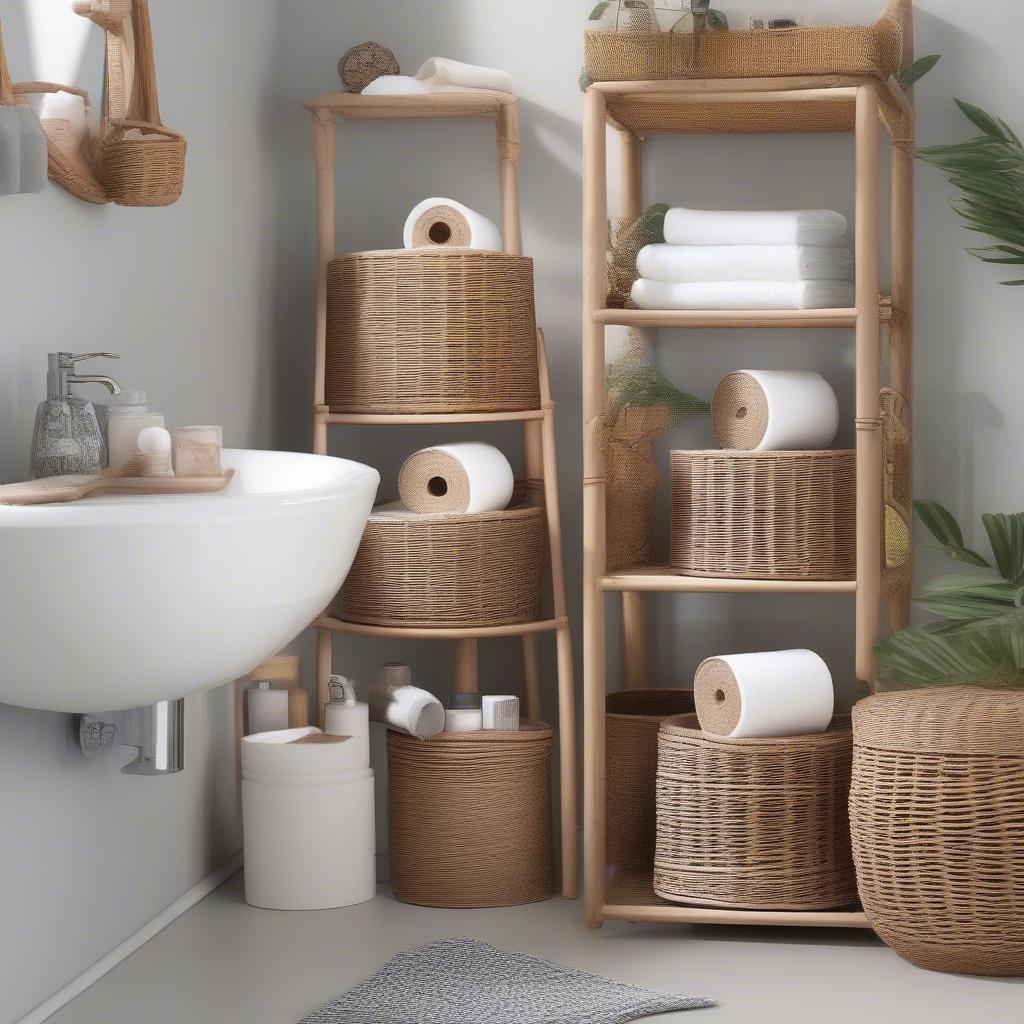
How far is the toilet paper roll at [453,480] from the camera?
2.64 metres

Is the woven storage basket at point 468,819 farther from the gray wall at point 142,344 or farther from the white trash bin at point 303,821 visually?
the gray wall at point 142,344

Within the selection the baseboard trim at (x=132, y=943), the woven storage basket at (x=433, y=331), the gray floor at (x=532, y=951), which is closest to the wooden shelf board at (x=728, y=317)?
the woven storage basket at (x=433, y=331)

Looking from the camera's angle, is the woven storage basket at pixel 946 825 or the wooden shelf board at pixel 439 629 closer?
the woven storage basket at pixel 946 825

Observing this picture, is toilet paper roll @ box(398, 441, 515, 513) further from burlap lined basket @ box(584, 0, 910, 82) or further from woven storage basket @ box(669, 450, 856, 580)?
burlap lined basket @ box(584, 0, 910, 82)

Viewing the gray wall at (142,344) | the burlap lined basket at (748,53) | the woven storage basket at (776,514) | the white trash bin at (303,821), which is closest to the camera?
the gray wall at (142,344)

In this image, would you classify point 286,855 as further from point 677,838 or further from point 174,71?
point 174,71

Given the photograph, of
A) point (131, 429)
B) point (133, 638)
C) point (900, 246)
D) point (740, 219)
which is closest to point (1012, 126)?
point (900, 246)

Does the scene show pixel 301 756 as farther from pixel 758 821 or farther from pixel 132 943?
pixel 758 821

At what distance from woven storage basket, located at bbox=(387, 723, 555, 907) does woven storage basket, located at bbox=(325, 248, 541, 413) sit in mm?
582

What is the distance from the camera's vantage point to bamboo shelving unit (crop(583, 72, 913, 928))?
2.38 metres

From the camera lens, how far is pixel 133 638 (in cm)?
162

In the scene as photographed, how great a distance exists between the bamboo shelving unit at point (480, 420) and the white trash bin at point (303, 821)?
0.62 feet

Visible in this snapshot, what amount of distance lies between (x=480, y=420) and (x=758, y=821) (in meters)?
0.81

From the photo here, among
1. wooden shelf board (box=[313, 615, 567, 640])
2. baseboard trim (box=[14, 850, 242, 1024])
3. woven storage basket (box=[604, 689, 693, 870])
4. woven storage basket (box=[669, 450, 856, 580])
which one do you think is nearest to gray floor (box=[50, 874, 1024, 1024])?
baseboard trim (box=[14, 850, 242, 1024])
